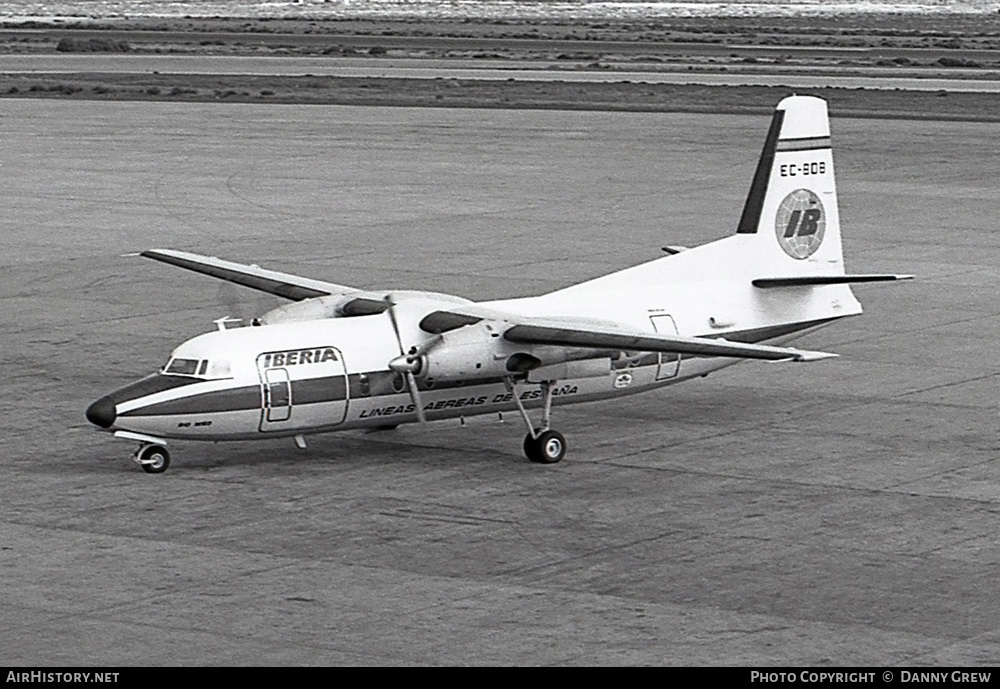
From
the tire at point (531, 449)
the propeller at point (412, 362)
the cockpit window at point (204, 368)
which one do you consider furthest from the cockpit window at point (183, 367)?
the tire at point (531, 449)

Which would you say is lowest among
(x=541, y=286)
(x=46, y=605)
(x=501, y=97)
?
(x=46, y=605)

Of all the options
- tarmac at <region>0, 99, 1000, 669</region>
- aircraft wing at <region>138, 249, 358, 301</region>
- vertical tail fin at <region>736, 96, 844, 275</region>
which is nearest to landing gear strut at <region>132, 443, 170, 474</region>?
tarmac at <region>0, 99, 1000, 669</region>

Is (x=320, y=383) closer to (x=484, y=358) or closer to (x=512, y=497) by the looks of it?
(x=484, y=358)

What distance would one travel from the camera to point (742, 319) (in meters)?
30.5

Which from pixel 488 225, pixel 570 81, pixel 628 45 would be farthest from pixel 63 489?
pixel 628 45

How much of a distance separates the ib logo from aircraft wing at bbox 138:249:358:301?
7.44 m

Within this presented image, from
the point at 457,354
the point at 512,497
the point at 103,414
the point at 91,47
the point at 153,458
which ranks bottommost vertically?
the point at 512,497

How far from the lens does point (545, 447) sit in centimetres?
2720

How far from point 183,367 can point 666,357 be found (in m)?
7.76

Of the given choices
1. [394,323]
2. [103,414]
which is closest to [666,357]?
[394,323]

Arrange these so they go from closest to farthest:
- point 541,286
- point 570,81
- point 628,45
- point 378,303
→ 1. point 378,303
2. point 541,286
3. point 570,81
4. point 628,45

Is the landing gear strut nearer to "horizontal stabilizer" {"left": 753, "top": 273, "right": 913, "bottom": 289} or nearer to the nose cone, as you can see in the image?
the nose cone
